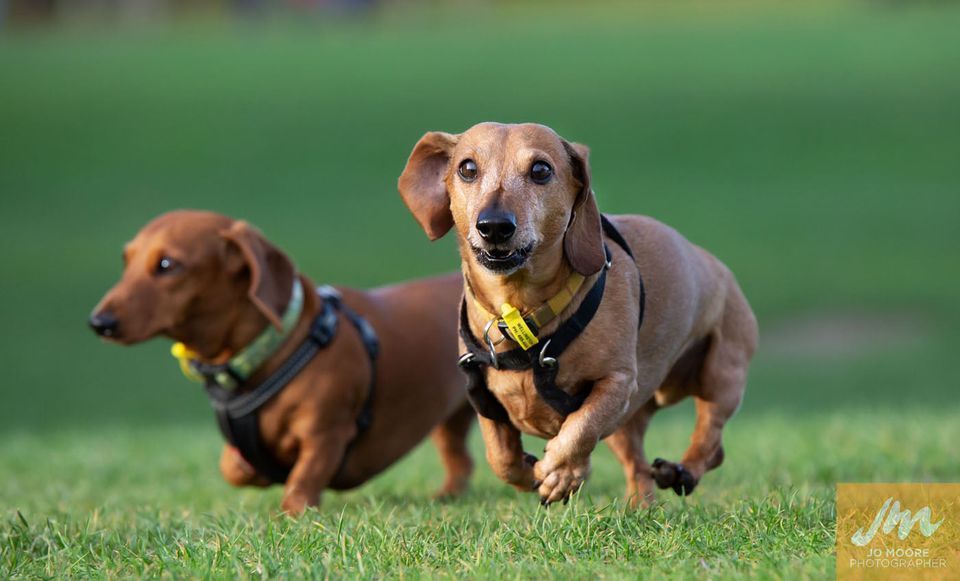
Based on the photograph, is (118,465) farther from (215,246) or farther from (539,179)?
(539,179)

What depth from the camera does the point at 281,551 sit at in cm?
458

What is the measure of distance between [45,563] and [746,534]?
94.7 inches

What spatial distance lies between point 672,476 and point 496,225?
1.31m

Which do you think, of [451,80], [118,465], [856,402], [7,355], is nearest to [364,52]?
[451,80]

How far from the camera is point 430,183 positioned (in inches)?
199

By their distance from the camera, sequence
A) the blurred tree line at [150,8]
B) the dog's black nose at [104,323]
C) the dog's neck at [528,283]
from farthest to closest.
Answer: the blurred tree line at [150,8], the dog's black nose at [104,323], the dog's neck at [528,283]

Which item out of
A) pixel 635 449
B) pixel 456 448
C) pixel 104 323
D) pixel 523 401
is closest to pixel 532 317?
pixel 523 401

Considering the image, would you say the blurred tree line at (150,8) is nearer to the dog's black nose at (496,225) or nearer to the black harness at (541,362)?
the black harness at (541,362)

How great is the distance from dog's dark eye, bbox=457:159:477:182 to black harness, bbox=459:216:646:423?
0.55 m

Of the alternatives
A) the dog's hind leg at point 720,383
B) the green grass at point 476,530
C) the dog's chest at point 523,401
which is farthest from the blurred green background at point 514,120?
the dog's chest at point 523,401

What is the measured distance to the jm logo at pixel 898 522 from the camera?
173 inches

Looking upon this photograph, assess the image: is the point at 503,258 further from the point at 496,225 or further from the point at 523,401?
the point at 523,401

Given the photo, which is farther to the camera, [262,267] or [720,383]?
[262,267]

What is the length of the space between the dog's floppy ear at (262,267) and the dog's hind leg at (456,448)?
1.45m
